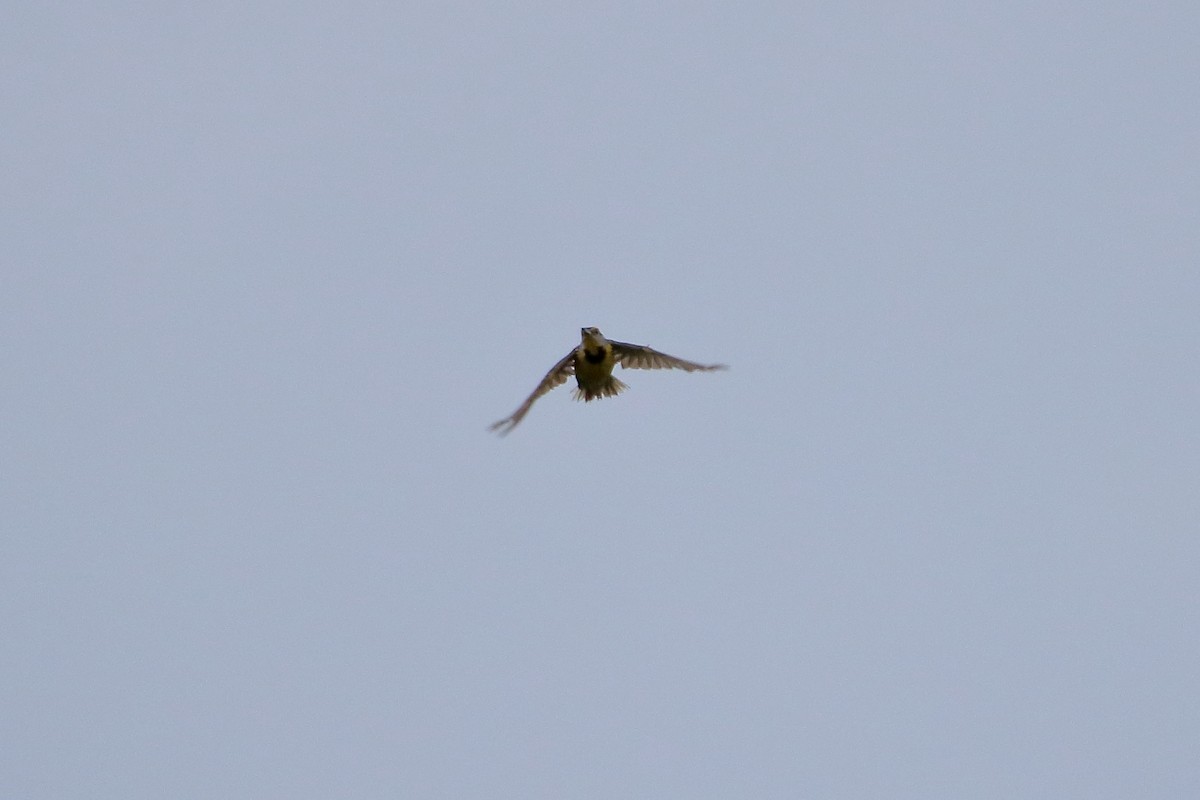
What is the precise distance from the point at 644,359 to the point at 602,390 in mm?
827

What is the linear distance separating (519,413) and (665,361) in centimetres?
262

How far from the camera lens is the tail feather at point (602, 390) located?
21.9 m

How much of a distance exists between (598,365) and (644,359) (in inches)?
34.5

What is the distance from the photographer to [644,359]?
71.6 feet

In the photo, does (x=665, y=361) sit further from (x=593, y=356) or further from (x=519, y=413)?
(x=519, y=413)

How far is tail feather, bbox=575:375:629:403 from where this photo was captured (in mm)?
21859

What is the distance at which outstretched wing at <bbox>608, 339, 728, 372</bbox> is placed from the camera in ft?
70.3

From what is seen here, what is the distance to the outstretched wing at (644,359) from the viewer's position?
21438 mm

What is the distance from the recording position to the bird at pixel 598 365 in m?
21.1

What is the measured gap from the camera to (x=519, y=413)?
2053cm

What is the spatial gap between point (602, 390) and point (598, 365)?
0.71 metres

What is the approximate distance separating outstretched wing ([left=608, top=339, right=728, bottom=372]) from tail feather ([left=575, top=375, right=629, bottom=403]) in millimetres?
330

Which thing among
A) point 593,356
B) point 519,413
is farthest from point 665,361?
point 519,413

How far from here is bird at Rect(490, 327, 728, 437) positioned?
2111cm
